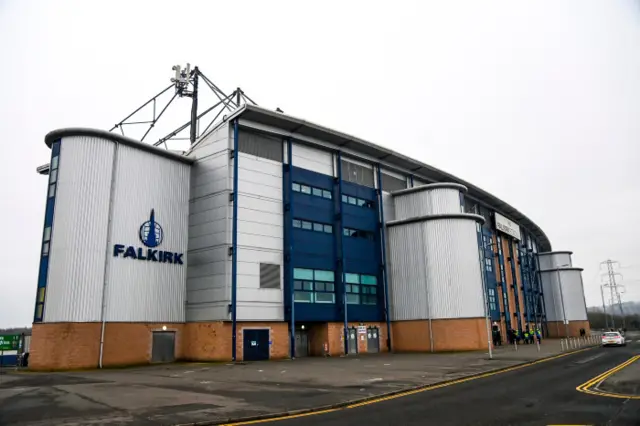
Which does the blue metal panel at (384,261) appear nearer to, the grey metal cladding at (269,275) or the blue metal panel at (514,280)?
the grey metal cladding at (269,275)

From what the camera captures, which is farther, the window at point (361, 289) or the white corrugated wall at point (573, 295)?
the white corrugated wall at point (573, 295)

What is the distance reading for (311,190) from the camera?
4309 centimetres

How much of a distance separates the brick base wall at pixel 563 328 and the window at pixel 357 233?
56.5 meters

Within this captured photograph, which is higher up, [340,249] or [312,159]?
[312,159]

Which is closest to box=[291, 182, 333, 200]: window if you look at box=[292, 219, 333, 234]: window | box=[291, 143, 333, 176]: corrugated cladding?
box=[291, 143, 333, 176]: corrugated cladding

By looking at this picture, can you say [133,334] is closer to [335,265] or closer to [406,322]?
[335,265]

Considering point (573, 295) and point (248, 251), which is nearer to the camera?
point (248, 251)

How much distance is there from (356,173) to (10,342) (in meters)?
34.8

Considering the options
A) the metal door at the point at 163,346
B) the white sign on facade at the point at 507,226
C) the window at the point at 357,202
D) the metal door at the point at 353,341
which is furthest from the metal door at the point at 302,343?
the white sign on facade at the point at 507,226

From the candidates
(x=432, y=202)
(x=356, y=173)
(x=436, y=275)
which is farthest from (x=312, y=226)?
(x=432, y=202)

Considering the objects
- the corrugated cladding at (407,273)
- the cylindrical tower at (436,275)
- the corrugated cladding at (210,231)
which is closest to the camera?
the corrugated cladding at (210,231)

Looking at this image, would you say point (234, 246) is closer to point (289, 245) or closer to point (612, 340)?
point (289, 245)

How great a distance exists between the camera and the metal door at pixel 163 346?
3519 cm

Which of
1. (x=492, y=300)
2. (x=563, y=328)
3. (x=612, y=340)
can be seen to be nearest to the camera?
(x=612, y=340)
